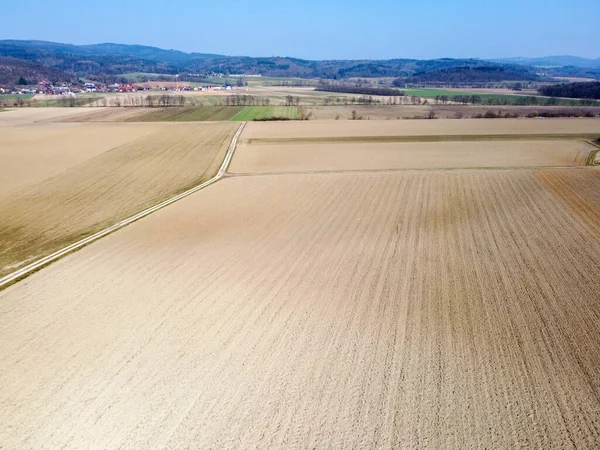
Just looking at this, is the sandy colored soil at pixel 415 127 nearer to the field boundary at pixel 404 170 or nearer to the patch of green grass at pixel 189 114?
the patch of green grass at pixel 189 114

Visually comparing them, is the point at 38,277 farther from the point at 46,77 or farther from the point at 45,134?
the point at 46,77

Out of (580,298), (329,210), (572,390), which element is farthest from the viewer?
(329,210)

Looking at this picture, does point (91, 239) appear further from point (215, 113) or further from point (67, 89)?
point (67, 89)

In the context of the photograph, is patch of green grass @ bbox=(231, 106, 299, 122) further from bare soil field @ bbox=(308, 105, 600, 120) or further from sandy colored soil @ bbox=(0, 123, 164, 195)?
sandy colored soil @ bbox=(0, 123, 164, 195)

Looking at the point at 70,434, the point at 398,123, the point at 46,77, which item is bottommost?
the point at 70,434

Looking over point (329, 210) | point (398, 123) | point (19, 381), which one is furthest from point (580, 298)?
point (398, 123)

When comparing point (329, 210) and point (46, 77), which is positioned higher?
point (46, 77)

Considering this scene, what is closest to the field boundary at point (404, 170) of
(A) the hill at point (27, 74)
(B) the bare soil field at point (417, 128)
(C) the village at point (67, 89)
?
(B) the bare soil field at point (417, 128)

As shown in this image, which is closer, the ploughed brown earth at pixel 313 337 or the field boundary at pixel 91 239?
the ploughed brown earth at pixel 313 337
